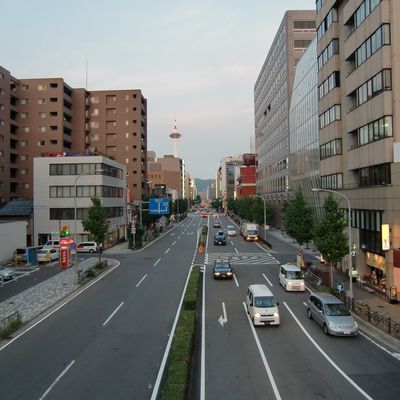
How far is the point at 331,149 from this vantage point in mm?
41562

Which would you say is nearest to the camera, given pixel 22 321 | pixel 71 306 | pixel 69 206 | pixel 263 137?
pixel 22 321

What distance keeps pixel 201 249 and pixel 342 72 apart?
2860 centimetres

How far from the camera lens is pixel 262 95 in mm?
112812

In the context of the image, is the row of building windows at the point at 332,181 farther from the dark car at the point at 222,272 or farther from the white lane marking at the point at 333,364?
the white lane marking at the point at 333,364

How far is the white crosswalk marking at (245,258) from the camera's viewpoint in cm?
4556

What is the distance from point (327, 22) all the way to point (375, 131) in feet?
57.4

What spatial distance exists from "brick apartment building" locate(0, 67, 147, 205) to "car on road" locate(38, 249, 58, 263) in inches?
847

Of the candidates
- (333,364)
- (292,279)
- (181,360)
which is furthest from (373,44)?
(181,360)

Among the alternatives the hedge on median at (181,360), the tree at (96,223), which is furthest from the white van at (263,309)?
the tree at (96,223)

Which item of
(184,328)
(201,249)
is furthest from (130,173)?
(184,328)

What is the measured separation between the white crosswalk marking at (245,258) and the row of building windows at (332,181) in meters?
10.6

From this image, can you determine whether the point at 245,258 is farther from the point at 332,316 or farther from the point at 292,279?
the point at 332,316

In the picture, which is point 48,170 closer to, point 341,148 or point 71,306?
point 71,306

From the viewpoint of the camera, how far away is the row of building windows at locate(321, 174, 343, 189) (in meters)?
40.3
